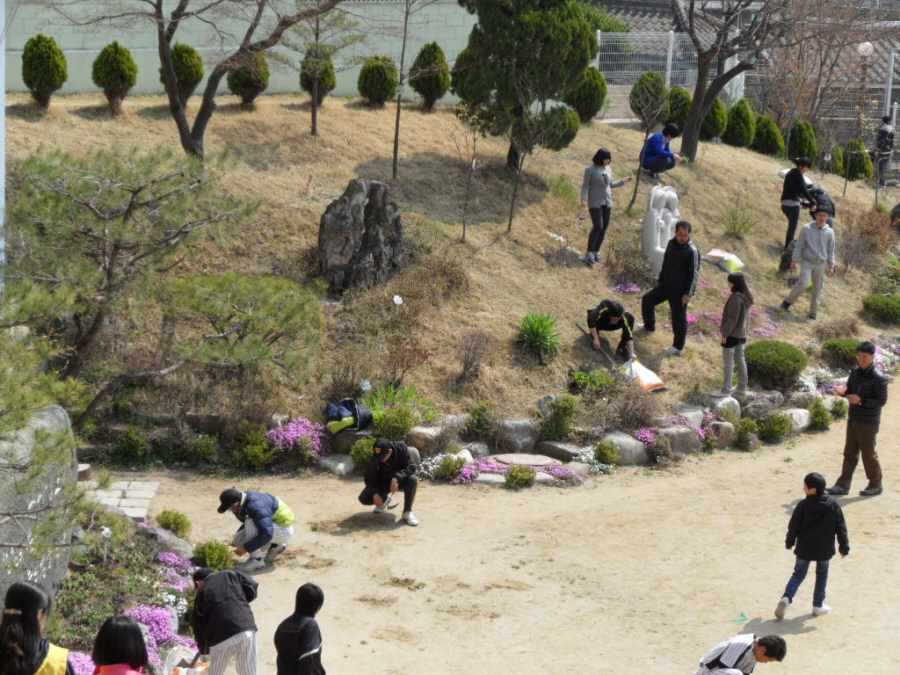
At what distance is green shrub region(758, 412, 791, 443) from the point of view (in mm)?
13375

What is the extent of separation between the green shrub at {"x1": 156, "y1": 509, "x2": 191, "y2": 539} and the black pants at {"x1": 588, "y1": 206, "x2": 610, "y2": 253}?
860cm

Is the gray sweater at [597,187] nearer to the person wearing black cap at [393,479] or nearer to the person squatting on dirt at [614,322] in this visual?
the person squatting on dirt at [614,322]

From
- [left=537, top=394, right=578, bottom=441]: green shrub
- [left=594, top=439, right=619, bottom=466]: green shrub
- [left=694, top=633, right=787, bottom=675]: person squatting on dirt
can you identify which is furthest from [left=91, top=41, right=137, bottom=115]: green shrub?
[left=694, top=633, right=787, bottom=675]: person squatting on dirt

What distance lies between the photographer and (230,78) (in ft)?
61.5

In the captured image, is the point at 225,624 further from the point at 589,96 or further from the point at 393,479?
the point at 589,96

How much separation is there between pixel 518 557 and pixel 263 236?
6.91 meters

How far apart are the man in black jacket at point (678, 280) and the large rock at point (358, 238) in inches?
140

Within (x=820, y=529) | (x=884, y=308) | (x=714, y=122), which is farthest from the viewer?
(x=714, y=122)

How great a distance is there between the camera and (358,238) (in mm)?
14320

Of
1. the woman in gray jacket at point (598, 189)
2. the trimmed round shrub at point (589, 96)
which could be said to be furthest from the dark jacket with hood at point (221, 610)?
the trimmed round shrub at point (589, 96)

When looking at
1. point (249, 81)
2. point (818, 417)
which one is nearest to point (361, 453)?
point (818, 417)

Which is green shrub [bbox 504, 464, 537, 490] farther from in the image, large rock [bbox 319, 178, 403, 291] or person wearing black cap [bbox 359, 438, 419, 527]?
large rock [bbox 319, 178, 403, 291]

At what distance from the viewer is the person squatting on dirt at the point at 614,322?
1392cm

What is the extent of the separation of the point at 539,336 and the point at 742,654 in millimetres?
7544
